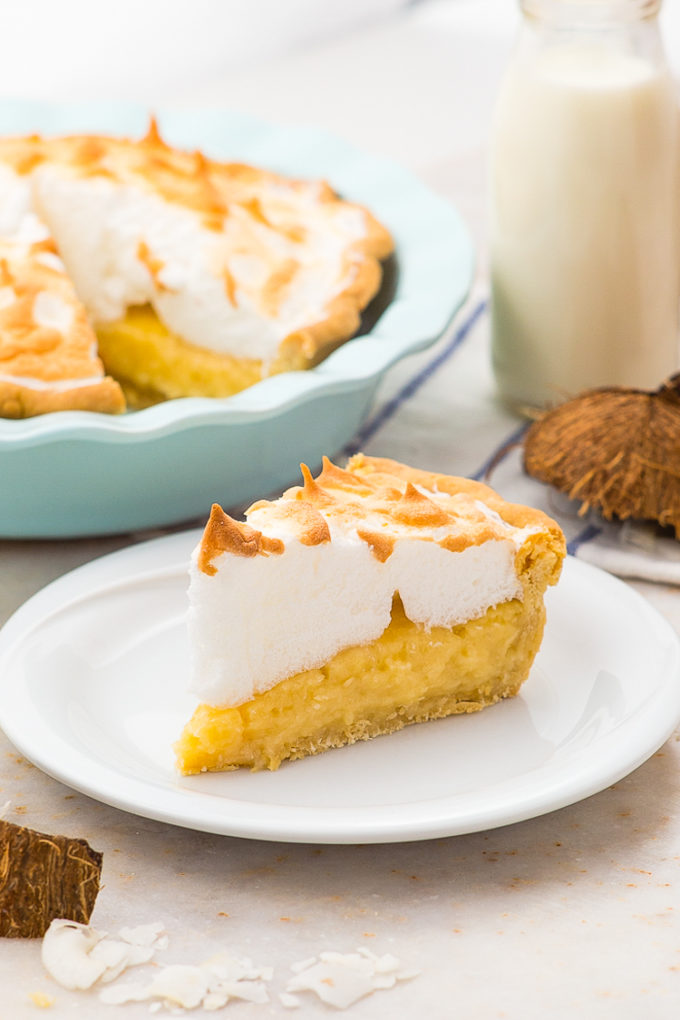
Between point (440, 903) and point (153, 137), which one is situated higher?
point (153, 137)

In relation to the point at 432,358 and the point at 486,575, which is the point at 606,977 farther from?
the point at 432,358

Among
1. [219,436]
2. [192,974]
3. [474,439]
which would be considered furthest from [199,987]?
[474,439]

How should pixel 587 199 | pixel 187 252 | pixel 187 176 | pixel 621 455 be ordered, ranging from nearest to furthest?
pixel 621 455
pixel 587 199
pixel 187 252
pixel 187 176

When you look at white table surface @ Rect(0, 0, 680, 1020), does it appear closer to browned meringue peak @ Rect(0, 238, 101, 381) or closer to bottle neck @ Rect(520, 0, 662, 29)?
browned meringue peak @ Rect(0, 238, 101, 381)

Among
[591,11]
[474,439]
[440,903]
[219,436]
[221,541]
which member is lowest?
[474,439]

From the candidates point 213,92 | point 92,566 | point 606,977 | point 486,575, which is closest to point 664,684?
A: point 486,575

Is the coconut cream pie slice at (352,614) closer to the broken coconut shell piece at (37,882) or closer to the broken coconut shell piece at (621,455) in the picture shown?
the broken coconut shell piece at (37,882)

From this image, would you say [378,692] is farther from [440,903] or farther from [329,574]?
[440,903]

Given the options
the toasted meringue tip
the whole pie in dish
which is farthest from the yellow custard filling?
the toasted meringue tip
